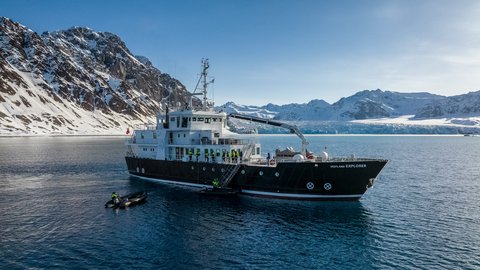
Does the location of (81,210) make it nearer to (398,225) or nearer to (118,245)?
(118,245)

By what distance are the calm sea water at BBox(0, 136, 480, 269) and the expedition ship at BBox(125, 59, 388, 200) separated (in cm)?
217

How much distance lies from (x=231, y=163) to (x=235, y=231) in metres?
15.4

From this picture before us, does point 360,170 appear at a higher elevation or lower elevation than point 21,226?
higher

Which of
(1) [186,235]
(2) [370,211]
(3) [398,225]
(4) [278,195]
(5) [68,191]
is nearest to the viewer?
(1) [186,235]

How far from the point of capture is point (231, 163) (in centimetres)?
4834

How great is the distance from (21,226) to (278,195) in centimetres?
2712

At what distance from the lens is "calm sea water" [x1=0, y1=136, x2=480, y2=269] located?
27.3 metres

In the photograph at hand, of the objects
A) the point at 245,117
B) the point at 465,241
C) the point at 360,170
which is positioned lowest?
the point at 465,241

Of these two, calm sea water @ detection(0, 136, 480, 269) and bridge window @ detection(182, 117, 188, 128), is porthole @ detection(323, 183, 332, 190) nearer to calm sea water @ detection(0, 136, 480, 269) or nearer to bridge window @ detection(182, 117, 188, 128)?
calm sea water @ detection(0, 136, 480, 269)

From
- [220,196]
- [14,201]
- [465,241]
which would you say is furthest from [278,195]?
[14,201]

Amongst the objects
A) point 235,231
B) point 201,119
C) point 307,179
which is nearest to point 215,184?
point 201,119

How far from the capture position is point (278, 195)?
4553 cm

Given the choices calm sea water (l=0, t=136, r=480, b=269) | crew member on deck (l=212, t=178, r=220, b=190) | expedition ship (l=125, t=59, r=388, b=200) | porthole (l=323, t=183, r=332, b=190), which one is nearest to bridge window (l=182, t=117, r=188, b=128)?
expedition ship (l=125, t=59, r=388, b=200)

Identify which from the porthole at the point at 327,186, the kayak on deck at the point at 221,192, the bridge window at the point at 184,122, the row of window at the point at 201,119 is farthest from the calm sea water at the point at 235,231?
the row of window at the point at 201,119
